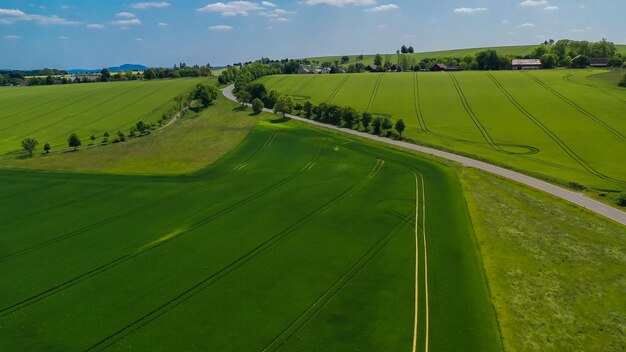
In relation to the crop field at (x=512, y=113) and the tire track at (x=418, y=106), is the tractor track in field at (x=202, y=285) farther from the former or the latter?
the tire track at (x=418, y=106)

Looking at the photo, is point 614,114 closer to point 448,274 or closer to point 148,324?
point 448,274

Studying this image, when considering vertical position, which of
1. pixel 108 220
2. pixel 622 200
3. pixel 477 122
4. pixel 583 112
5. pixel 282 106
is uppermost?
pixel 282 106

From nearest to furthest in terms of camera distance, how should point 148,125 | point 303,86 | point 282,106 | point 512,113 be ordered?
point 512,113
point 148,125
point 282,106
point 303,86

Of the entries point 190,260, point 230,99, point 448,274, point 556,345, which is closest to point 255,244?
point 190,260

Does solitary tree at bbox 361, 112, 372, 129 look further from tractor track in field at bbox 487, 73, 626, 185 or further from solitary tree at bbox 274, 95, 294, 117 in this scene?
tractor track in field at bbox 487, 73, 626, 185

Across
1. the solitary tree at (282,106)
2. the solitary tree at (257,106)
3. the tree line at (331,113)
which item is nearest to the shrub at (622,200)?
the tree line at (331,113)

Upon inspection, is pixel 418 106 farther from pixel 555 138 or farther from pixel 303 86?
pixel 303 86

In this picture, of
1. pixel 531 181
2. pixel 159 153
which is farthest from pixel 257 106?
pixel 531 181

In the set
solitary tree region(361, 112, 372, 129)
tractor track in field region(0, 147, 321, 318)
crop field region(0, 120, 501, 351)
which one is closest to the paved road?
solitary tree region(361, 112, 372, 129)
